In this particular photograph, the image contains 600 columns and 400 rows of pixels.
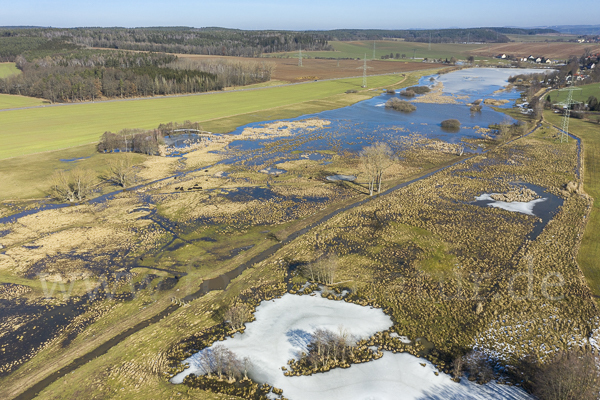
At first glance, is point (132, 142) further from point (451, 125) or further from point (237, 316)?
point (451, 125)

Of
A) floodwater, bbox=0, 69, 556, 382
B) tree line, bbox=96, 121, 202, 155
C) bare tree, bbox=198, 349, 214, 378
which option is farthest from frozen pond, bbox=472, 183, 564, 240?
tree line, bbox=96, 121, 202, 155

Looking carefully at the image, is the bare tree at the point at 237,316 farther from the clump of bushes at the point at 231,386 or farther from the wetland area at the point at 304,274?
the clump of bushes at the point at 231,386

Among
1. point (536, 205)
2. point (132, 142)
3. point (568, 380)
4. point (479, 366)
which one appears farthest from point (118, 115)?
point (568, 380)

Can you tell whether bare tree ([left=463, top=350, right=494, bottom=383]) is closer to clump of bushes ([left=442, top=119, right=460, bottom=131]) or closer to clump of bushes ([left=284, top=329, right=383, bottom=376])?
clump of bushes ([left=284, top=329, right=383, bottom=376])

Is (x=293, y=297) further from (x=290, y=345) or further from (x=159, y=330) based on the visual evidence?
(x=159, y=330)

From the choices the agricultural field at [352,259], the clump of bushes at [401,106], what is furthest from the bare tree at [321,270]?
the clump of bushes at [401,106]

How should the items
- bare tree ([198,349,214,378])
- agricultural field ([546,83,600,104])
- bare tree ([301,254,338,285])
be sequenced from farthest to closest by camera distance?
agricultural field ([546,83,600,104])
bare tree ([301,254,338,285])
bare tree ([198,349,214,378])
